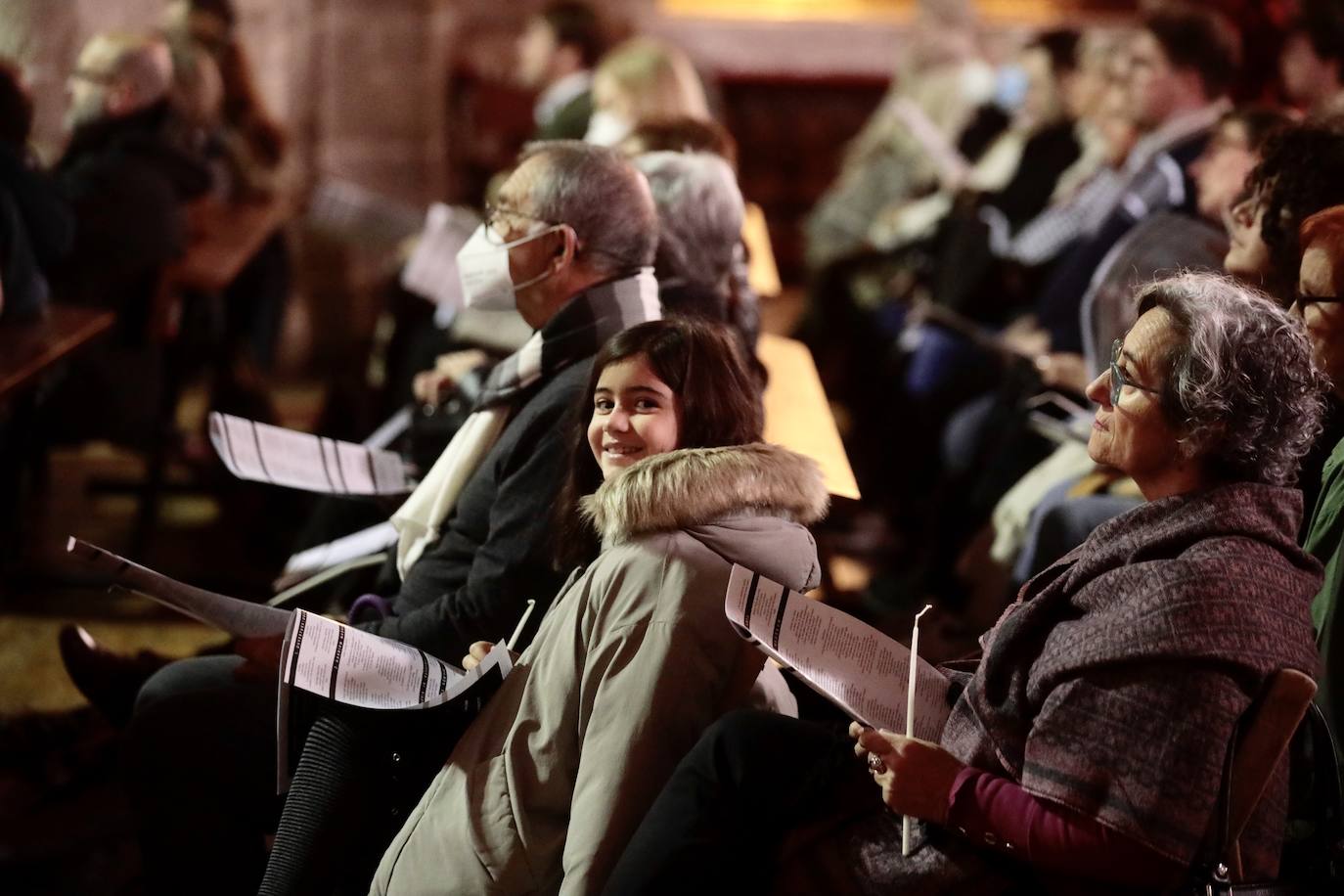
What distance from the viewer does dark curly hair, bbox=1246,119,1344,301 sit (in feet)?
8.51

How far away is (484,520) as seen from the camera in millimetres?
2609

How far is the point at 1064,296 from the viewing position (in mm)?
4363

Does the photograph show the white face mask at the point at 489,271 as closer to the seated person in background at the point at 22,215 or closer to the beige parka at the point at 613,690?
the beige parka at the point at 613,690

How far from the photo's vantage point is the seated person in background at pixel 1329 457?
6.69 feet

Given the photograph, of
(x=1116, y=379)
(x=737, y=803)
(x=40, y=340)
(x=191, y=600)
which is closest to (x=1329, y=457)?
(x=1116, y=379)

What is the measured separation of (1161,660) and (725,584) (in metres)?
0.58

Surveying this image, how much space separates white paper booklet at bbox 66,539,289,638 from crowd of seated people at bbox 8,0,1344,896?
0.13 meters

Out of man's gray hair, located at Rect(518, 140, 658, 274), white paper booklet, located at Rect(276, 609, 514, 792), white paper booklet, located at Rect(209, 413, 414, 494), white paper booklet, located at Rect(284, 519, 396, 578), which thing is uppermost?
man's gray hair, located at Rect(518, 140, 658, 274)

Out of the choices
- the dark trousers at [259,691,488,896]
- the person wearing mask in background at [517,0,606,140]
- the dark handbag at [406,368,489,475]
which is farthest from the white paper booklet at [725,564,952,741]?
the person wearing mask in background at [517,0,606,140]

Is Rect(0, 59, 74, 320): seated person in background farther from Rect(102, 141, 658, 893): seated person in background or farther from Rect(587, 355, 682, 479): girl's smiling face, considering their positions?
Rect(587, 355, 682, 479): girl's smiling face

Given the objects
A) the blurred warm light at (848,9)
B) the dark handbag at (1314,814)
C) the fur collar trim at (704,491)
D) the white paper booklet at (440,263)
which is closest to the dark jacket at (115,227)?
the white paper booklet at (440,263)

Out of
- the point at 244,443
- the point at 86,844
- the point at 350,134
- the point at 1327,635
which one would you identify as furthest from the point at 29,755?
the point at 350,134

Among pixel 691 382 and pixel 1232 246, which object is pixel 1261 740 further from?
pixel 1232 246

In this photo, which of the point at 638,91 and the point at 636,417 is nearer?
the point at 636,417
